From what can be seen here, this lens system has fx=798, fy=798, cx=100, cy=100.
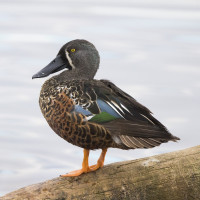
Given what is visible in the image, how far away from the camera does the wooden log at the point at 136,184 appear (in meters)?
8.73

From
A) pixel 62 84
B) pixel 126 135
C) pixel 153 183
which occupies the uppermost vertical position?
pixel 62 84

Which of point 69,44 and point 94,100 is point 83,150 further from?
point 69,44

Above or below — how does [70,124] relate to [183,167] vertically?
above

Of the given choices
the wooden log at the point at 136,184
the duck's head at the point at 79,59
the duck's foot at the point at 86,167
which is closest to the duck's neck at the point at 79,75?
the duck's head at the point at 79,59

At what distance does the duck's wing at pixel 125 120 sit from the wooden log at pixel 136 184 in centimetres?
58

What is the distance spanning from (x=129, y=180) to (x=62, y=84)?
50.7 inches

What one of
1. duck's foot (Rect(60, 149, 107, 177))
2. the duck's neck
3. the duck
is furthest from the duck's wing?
duck's foot (Rect(60, 149, 107, 177))

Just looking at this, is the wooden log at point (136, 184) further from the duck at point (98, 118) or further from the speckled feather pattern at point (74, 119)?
the speckled feather pattern at point (74, 119)

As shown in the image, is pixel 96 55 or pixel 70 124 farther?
pixel 96 55

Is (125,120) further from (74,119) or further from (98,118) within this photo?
(74,119)

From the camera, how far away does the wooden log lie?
8.73 m

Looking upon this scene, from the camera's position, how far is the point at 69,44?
361 inches

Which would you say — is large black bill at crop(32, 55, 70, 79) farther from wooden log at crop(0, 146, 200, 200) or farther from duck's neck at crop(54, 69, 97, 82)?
wooden log at crop(0, 146, 200, 200)

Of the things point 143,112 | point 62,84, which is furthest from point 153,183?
point 62,84
